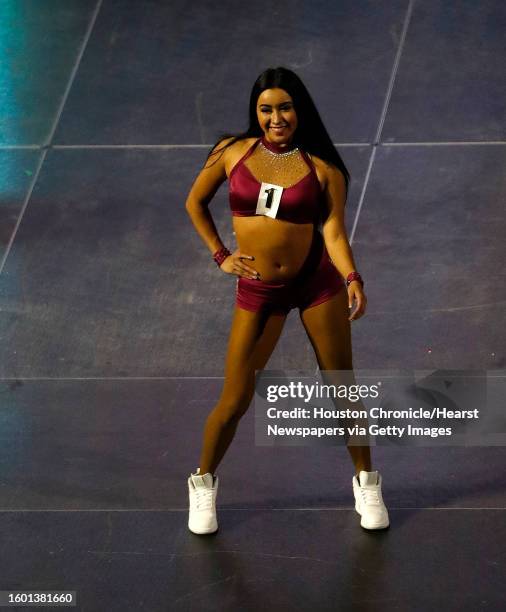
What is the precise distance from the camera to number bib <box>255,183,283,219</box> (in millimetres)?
5973

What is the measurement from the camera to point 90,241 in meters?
9.02

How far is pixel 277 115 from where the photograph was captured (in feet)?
19.3

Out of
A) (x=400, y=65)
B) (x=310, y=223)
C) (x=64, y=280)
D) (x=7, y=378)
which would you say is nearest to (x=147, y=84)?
(x=400, y=65)

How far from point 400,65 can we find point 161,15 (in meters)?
2.13

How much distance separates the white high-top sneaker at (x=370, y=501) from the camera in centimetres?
641

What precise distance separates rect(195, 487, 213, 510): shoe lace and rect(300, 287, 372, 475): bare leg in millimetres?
790

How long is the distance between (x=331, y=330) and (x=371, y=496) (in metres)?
0.81

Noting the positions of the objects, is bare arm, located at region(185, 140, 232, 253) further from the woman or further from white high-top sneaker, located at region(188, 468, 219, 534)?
white high-top sneaker, located at region(188, 468, 219, 534)

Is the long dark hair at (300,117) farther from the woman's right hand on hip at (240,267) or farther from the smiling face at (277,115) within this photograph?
the woman's right hand on hip at (240,267)

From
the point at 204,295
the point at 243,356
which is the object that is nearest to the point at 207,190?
the point at 243,356

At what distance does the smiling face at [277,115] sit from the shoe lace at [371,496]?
5.32 ft

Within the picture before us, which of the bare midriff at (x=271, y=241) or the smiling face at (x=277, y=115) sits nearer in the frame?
the smiling face at (x=277, y=115)
